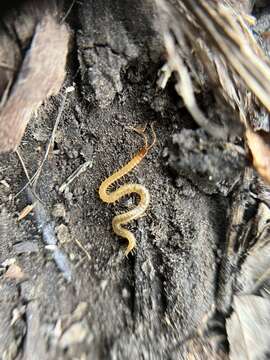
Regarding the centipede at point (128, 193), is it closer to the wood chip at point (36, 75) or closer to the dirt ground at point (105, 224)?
the dirt ground at point (105, 224)

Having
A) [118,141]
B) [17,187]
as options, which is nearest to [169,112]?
[118,141]

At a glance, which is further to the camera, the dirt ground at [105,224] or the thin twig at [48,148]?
the thin twig at [48,148]

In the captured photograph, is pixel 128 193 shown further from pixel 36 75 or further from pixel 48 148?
pixel 36 75

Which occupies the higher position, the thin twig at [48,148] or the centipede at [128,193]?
the thin twig at [48,148]

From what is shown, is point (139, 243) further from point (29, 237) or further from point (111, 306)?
Answer: point (29, 237)

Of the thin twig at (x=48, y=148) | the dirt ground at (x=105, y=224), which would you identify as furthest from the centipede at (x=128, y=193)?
the thin twig at (x=48, y=148)

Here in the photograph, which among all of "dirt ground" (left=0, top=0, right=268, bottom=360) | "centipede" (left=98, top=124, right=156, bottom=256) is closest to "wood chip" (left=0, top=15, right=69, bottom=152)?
"dirt ground" (left=0, top=0, right=268, bottom=360)

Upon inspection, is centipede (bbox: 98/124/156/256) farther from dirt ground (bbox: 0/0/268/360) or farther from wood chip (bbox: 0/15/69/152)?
wood chip (bbox: 0/15/69/152)
